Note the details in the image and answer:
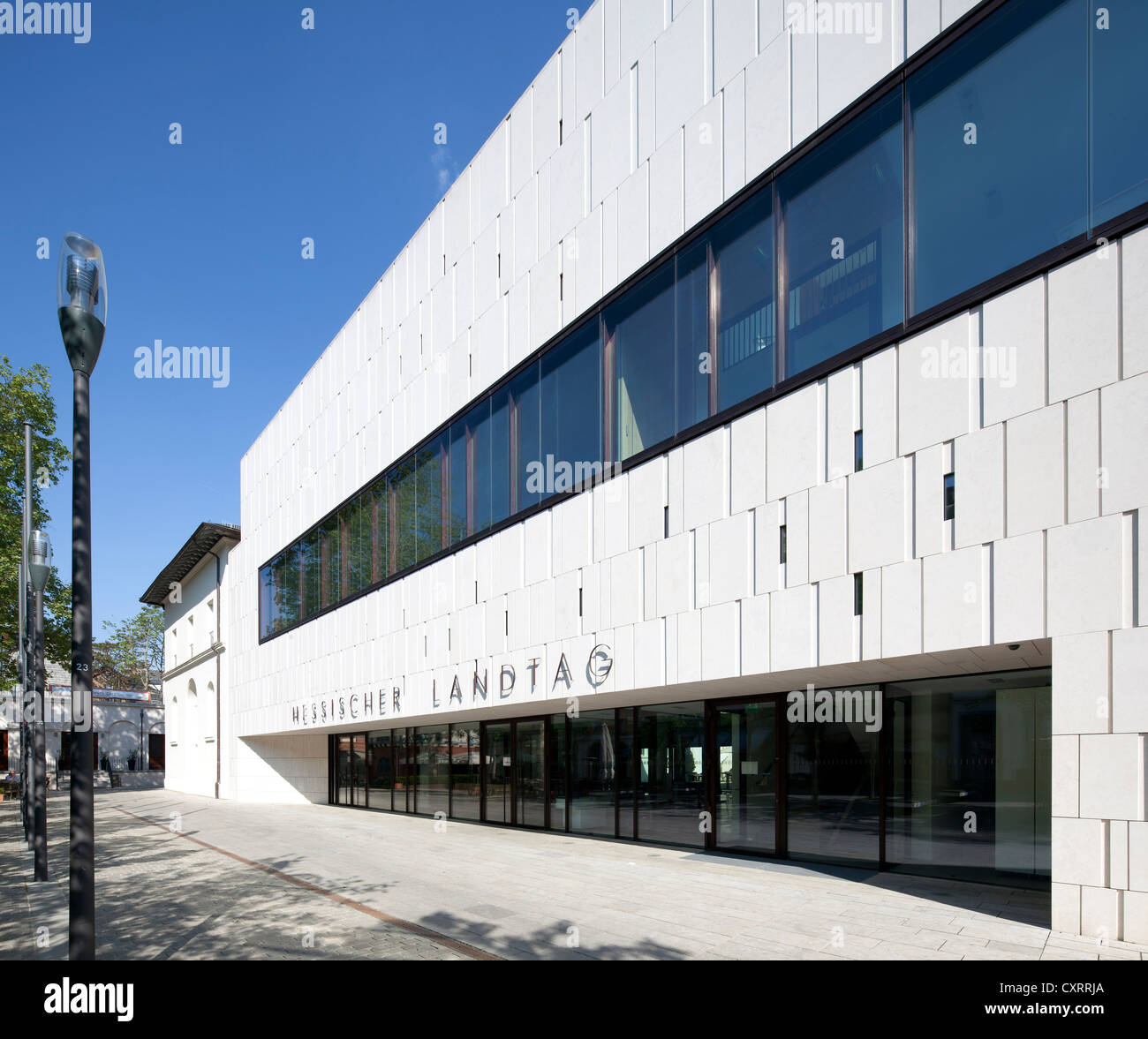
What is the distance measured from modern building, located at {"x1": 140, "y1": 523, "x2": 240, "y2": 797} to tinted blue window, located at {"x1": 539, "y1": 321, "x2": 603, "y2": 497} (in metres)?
23.8

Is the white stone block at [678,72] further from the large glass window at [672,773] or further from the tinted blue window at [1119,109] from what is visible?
the large glass window at [672,773]

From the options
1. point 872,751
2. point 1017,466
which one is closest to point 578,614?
point 872,751

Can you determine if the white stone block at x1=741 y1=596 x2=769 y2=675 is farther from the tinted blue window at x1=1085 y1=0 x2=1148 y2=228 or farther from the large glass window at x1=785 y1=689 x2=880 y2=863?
the tinted blue window at x1=1085 y1=0 x2=1148 y2=228

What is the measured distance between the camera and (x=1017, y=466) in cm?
782

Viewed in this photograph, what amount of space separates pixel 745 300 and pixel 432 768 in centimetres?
1550

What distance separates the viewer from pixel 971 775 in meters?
10.1

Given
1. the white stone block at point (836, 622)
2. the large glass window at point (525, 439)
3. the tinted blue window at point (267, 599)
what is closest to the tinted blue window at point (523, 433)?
the large glass window at point (525, 439)

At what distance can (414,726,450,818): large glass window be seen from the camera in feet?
71.5

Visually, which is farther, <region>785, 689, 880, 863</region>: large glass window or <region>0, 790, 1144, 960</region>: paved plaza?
<region>785, 689, 880, 863</region>: large glass window

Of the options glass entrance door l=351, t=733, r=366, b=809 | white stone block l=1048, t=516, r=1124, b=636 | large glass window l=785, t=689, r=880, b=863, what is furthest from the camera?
glass entrance door l=351, t=733, r=366, b=809

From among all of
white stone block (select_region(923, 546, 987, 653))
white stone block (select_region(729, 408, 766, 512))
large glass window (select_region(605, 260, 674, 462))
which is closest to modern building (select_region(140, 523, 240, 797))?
large glass window (select_region(605, 260, 674, 462))

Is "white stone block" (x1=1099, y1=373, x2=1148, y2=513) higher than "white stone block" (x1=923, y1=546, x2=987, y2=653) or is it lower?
higher

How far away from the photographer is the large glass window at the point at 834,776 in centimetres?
1117
